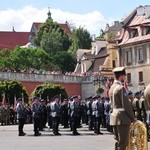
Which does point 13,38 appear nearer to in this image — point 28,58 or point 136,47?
point 28,58

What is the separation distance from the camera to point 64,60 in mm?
96688

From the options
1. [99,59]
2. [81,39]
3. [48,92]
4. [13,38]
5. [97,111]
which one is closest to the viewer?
[97,111]

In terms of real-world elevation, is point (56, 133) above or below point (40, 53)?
below

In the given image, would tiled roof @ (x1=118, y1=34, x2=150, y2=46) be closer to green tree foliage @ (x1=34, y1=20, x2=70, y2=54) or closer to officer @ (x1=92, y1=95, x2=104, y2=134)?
officer @ (x1=92, y1=95, x2=104, y2=134)

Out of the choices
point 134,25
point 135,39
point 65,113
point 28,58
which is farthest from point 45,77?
point 65,113

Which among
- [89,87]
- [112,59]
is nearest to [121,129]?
[89,87]

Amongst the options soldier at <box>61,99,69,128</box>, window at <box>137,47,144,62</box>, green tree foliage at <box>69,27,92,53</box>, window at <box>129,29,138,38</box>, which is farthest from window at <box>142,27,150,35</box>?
green tree foliage at <box>69,27,92,53</box>

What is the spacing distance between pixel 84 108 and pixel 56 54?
66455mm

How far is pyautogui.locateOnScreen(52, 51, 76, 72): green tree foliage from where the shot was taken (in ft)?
316

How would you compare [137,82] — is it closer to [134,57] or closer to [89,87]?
[134,57]

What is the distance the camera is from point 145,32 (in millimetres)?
58906

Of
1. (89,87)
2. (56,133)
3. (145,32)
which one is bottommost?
(56,133)

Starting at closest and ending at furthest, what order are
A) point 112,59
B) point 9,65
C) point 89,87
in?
1. point 89,87
2. point 112,59
3. point 9,65

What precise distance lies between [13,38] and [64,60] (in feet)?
161
